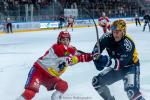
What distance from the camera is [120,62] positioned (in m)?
4.00

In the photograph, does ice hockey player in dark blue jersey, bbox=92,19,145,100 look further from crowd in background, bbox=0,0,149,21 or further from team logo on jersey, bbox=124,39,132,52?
crowd in background, bbox=0,0,149,21

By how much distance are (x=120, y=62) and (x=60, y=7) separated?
74.2ft

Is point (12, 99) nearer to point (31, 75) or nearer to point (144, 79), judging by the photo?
point (31, 75)

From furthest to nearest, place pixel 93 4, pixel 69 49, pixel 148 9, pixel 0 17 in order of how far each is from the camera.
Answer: pixel 148 9, pixel 93 4, pixel 0 17, pixel 69 49

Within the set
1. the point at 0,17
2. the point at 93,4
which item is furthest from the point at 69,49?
the point at 93,4

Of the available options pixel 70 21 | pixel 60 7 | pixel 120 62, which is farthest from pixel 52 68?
pixel 60 7

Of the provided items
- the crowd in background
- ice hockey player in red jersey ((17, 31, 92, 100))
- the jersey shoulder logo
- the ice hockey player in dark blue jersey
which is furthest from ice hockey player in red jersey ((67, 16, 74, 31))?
the jersey shoulder logo

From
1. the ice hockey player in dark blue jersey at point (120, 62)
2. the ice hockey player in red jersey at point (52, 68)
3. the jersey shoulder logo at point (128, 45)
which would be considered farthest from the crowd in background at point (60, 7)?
the jersey shoulder logo at point (128, 45)

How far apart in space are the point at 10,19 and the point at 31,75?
62.2ft

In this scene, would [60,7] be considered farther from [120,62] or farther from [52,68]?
[120,62]

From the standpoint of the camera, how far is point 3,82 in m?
6.70

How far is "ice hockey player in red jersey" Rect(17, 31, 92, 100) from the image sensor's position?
4266 mm

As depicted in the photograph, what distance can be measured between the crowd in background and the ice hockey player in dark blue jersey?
16.7 meters

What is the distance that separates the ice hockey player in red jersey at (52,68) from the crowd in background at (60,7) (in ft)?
54.3
